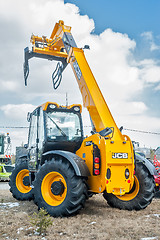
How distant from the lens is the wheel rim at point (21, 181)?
25.0 ft

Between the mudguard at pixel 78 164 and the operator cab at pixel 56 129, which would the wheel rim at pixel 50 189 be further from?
the operator cab at pixel 56 129

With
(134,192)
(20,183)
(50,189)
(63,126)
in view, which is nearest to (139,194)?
(134,192)

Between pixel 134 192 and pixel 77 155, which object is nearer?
pixel 77 155

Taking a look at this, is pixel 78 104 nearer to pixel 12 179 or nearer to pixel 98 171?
pixel 98 171

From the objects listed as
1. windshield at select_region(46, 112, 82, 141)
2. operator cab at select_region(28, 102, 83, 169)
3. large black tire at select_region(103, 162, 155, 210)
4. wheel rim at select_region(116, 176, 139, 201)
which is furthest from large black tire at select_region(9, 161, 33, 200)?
wheel rim at select_region(116, 176, 139, 201)

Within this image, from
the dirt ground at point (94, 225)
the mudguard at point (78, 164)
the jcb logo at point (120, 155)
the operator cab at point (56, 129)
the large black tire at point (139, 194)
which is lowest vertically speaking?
the dirt ground at point (94, 225)

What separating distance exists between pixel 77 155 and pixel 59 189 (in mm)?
879

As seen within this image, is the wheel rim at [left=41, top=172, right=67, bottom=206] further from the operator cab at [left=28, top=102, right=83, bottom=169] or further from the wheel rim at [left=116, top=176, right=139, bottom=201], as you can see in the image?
the wheel rim at [left=116, top=176, right=139, bottom=201]

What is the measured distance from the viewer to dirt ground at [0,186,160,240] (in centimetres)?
403

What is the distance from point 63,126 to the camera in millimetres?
6535

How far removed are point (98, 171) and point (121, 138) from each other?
0.86 meters

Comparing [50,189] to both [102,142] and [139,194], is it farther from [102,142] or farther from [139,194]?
[139,194]

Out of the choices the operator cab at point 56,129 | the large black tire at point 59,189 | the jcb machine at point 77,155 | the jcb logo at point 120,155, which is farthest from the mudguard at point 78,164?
the operator cab at point 56,129

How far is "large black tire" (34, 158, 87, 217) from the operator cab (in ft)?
2.63
